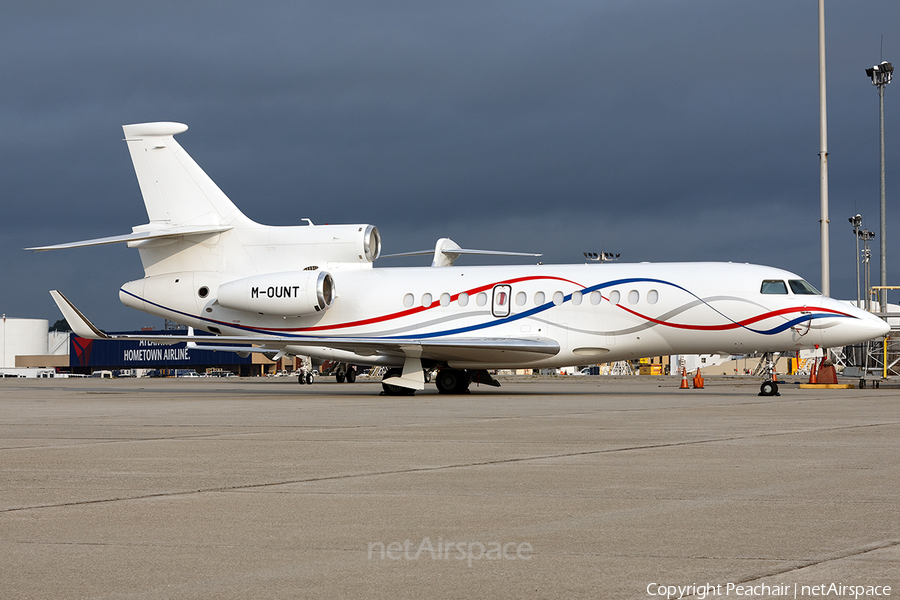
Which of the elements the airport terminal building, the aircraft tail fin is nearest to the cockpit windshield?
the aircraft tail fin

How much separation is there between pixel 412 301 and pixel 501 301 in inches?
107

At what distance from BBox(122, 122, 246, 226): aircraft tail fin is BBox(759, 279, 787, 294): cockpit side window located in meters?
15.3

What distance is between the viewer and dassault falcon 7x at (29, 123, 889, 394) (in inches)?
939

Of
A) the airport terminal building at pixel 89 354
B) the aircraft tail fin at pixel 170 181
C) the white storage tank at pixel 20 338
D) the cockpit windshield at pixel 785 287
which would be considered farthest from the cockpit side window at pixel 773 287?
the white storage tank at pixel 20 338

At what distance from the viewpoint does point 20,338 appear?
10794cm

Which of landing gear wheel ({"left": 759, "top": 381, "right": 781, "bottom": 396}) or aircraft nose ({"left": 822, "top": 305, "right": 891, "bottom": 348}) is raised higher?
aircraft nose ({"left": 822, "top": 305, "right": 891, "bottom": 348})

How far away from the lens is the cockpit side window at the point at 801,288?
23.8 metres

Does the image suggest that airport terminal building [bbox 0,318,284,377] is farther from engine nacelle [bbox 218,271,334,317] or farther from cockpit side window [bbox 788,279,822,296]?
cockpit side window [bbox 788,279,822,296]

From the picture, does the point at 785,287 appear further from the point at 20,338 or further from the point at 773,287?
the point at 20,338

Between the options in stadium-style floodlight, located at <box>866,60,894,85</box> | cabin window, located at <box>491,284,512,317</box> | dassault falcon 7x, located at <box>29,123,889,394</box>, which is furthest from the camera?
stadium-style floodlight, located at <box>866,60,894,85</box>

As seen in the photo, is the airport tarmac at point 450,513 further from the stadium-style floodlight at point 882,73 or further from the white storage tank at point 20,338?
the white storage tank at point 20,338

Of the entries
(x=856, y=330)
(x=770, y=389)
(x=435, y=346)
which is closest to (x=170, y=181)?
(x=435, y=346)

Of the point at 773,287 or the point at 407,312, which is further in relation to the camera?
the point at 407,312

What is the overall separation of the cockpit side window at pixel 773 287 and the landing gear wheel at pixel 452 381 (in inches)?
351
